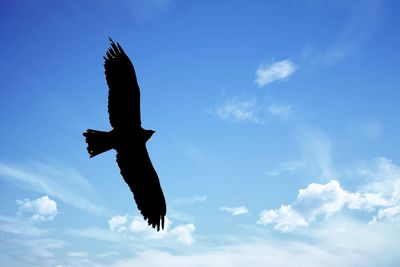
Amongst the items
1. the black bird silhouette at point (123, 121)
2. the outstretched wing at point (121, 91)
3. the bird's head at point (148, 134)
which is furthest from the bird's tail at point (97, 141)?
the bird's head at point (148, 134)

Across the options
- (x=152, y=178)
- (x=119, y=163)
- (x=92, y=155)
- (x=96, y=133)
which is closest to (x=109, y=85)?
(x=96, y=133)

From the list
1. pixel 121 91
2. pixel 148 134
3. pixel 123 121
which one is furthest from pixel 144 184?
pixel 121 91

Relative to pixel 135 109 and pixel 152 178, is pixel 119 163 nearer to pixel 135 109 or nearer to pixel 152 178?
pixel 152 178

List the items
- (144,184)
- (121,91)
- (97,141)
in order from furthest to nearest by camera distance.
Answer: (144,184)
(121,91)
(97,141)

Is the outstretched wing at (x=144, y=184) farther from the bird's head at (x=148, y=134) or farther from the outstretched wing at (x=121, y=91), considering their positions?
the outstretched wing at (x=121, y=91)

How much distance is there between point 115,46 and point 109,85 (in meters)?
1.08

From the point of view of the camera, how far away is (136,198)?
958 centimetres

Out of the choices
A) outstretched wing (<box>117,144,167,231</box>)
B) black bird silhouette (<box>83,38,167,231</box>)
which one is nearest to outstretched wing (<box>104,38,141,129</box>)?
black bird silhouette (<box>83,38,167,231</box>)

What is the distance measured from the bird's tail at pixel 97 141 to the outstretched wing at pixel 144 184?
96 centimetres

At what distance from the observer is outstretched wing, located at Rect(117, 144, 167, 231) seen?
928 cm

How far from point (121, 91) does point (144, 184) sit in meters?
2.86

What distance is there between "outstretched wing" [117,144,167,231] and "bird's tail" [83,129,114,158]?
3.16 feet

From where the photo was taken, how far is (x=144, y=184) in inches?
379

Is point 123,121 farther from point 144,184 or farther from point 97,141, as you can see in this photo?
point 144,184
